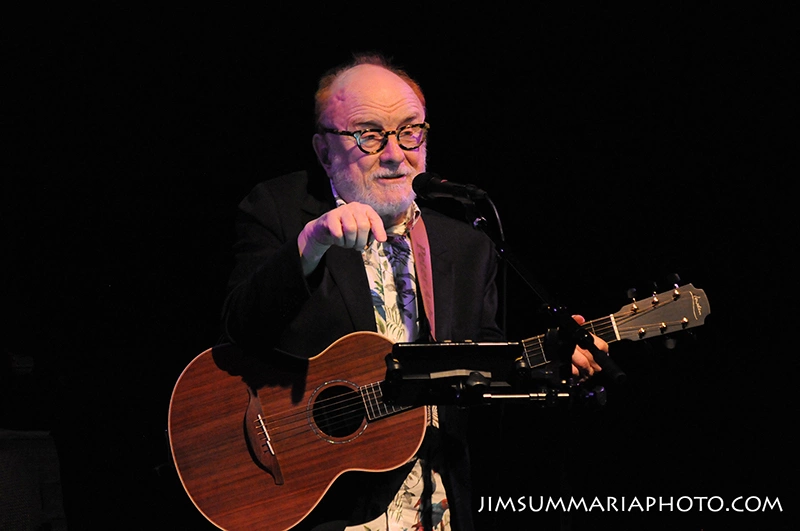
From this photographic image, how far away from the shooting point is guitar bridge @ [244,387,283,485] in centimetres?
273

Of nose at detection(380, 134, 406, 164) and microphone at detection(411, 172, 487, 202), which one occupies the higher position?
nose at detection(380, 134, 406, 164)

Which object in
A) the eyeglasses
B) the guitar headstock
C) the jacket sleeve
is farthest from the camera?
the eyeglasses

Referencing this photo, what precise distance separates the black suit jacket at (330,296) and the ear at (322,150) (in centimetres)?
7

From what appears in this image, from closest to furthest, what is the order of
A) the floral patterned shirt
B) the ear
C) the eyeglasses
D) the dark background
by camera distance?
the floral patterned shirt
the eyeglasses
the ear
the dark background

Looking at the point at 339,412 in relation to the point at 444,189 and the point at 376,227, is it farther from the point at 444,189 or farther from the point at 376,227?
the point at 444,189

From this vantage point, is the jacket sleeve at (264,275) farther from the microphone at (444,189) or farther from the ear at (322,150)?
the microphone at (444,189)

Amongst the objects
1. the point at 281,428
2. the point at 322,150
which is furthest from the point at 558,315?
the point at 322,150

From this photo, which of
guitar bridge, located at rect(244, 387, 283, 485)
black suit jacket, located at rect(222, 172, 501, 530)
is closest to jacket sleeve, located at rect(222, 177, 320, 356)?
black suit jacket, located at rect(222, 172, 501, 530)

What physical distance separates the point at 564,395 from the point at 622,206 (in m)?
2.00

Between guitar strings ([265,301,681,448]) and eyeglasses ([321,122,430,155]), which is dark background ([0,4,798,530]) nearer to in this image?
eyeglasses ([321,122,430,155])

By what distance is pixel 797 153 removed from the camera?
3699 millimetres

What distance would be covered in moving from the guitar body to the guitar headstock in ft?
2.79

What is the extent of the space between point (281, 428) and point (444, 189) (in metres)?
1.01

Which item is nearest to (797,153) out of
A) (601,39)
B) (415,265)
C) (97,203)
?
(601,39)
